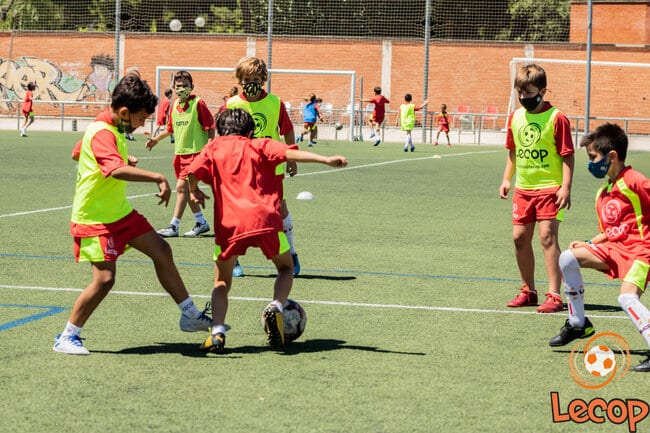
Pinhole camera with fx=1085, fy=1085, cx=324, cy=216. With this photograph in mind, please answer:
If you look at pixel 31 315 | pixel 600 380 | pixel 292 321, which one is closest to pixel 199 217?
pixel 31 315

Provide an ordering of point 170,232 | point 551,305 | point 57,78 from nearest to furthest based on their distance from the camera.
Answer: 1. point 551,305
2. point 170,232
3. point 57,78

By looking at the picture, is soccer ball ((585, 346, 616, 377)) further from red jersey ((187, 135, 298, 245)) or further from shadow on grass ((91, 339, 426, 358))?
red jersey ((187, 135, 298, 245))

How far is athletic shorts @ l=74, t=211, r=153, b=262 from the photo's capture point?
6.27m

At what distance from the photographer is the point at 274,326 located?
6.36 metres

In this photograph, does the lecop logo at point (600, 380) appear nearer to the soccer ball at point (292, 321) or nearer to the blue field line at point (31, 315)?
the soccer ball at point (292, 321)

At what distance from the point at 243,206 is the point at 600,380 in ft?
7.32

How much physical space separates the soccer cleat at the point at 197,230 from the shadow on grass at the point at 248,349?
18.8 ft

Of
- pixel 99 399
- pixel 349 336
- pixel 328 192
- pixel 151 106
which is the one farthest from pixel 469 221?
pixel 99 399

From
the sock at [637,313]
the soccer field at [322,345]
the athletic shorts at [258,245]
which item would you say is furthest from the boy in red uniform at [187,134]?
the sock at [637,313]

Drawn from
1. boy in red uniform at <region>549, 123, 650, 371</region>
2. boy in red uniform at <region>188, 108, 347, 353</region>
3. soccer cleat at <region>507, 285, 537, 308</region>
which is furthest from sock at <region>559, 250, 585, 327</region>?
boy in red uniform at <region>188, 108, 347, 353</region>

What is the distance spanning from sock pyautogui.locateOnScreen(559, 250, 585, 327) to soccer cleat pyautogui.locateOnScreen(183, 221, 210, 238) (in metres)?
6.38

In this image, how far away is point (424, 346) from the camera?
6.62 meters

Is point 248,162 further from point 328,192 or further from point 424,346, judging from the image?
point 328,192

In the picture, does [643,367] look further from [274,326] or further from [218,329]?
[218,329]
